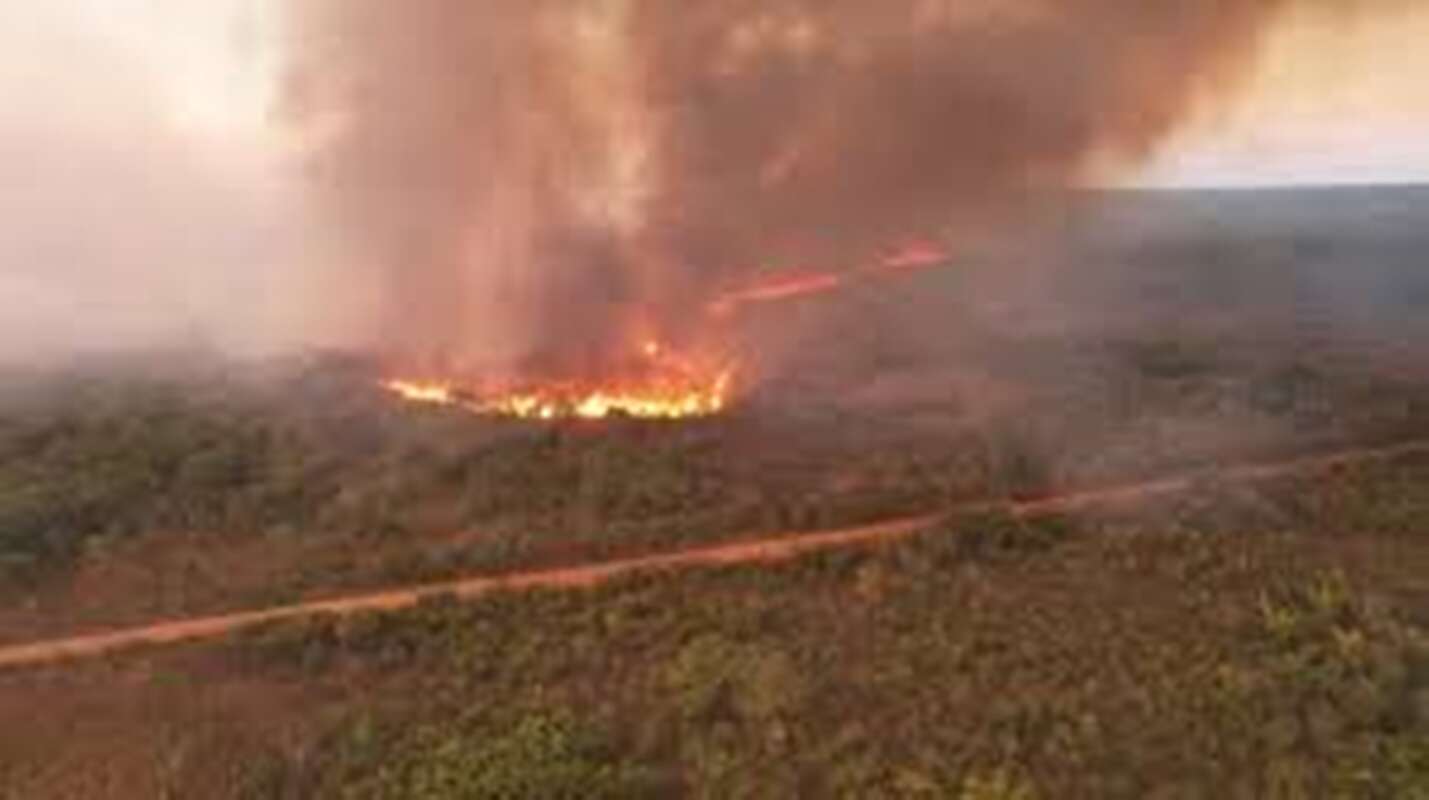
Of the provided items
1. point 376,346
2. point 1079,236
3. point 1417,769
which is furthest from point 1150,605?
point 1079,236

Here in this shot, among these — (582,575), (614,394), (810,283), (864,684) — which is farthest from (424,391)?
(864,684)

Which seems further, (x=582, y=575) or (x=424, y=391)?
(x=424, y=391)

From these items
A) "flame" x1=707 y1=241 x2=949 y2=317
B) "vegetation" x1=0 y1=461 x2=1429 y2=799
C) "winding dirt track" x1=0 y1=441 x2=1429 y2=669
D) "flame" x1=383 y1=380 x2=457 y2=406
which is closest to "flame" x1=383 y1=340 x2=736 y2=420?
"flame" x1=383 y1=380 x2=457 y2=406

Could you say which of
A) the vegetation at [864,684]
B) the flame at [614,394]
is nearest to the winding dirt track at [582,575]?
the vegetation at [864,684]


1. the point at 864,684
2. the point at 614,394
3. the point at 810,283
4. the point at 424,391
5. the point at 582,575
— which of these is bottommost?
the point at 864,684

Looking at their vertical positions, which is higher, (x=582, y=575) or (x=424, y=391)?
(x=424, y=391)

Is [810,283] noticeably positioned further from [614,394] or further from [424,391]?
[424,391]

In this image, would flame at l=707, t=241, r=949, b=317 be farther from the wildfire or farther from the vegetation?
the vegetation
